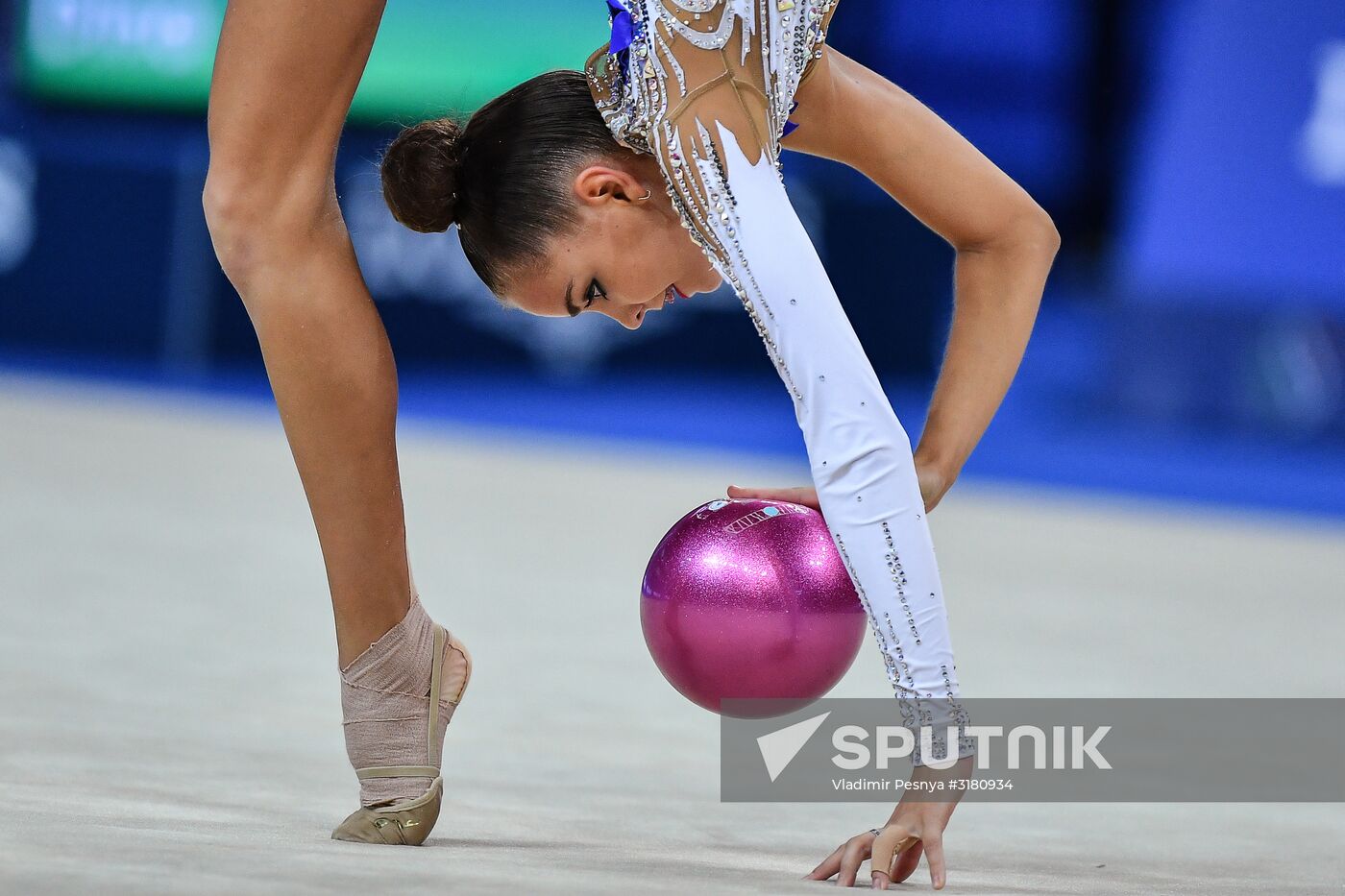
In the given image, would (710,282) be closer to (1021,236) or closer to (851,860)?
(1021,236)

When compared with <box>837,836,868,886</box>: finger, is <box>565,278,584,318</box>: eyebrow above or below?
above

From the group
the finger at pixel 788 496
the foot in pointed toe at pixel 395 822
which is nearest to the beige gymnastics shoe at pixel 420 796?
the foot in pointed toe at pixel 395 822

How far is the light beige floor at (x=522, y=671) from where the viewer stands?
152 cm

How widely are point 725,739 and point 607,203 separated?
0.95 metres

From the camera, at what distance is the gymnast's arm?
1.78 m

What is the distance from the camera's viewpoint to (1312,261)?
5.84 meters

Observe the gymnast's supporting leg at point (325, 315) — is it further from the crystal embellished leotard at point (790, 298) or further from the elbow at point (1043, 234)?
the elbow at point (1043, 234)

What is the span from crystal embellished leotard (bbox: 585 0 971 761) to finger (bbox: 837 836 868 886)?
11 centimetres

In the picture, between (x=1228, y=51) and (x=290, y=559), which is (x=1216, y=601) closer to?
(x=290, y=559)

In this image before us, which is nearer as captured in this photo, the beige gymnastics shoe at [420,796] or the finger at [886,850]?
the finger at [886,850]

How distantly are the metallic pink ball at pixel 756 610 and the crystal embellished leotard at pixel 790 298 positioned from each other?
183 millimetres

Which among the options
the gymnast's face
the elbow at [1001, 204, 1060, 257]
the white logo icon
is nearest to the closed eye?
the gymnast's face

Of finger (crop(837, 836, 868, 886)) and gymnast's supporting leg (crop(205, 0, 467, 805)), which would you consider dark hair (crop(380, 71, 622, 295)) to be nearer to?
gymnast's supporting leg (crop(205, 0, 467, 805))

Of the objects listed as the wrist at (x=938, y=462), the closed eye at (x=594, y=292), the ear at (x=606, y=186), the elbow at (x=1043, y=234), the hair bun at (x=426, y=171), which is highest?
the elbow at (x=1043, y=234)
